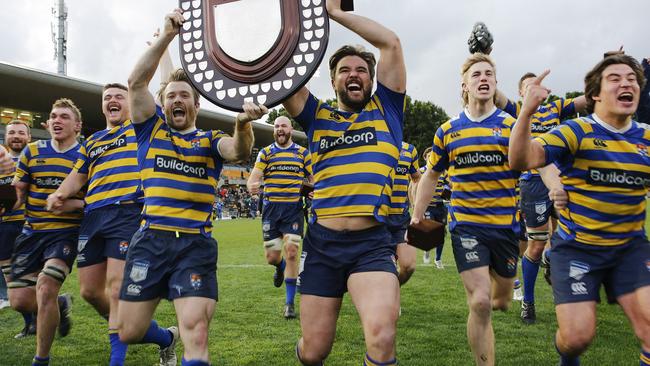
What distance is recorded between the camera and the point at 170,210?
11.2ft

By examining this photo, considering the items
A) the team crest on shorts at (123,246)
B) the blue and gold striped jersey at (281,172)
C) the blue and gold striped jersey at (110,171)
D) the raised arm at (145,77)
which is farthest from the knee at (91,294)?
the blue and gold striped jersey at (281,172)

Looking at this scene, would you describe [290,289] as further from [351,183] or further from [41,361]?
[351,183]

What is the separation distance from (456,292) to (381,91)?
510 cm

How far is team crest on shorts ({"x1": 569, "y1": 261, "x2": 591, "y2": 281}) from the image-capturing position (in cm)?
320

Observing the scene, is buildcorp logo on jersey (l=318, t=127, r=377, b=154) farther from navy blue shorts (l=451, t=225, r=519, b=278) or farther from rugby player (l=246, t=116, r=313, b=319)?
rugby player (l=246, t=116, r=313, b=319)

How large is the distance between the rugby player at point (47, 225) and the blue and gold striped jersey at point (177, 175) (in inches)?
64.4

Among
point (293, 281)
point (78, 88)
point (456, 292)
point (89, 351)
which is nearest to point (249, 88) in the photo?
point (89, 351)

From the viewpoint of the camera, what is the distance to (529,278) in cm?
583

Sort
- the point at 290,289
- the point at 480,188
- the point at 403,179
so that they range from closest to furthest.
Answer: the point at 480,188
the point at 290,289
the point at 403,179

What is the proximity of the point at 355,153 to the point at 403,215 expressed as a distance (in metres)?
→ 3.83

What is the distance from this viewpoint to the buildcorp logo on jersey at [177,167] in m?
3.44

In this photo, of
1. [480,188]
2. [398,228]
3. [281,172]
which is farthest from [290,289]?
[480,188]

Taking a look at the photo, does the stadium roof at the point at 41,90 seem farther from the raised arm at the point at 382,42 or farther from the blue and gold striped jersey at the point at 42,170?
the raised arm at the point at 382,42

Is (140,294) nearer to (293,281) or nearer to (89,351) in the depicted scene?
(89,351)
